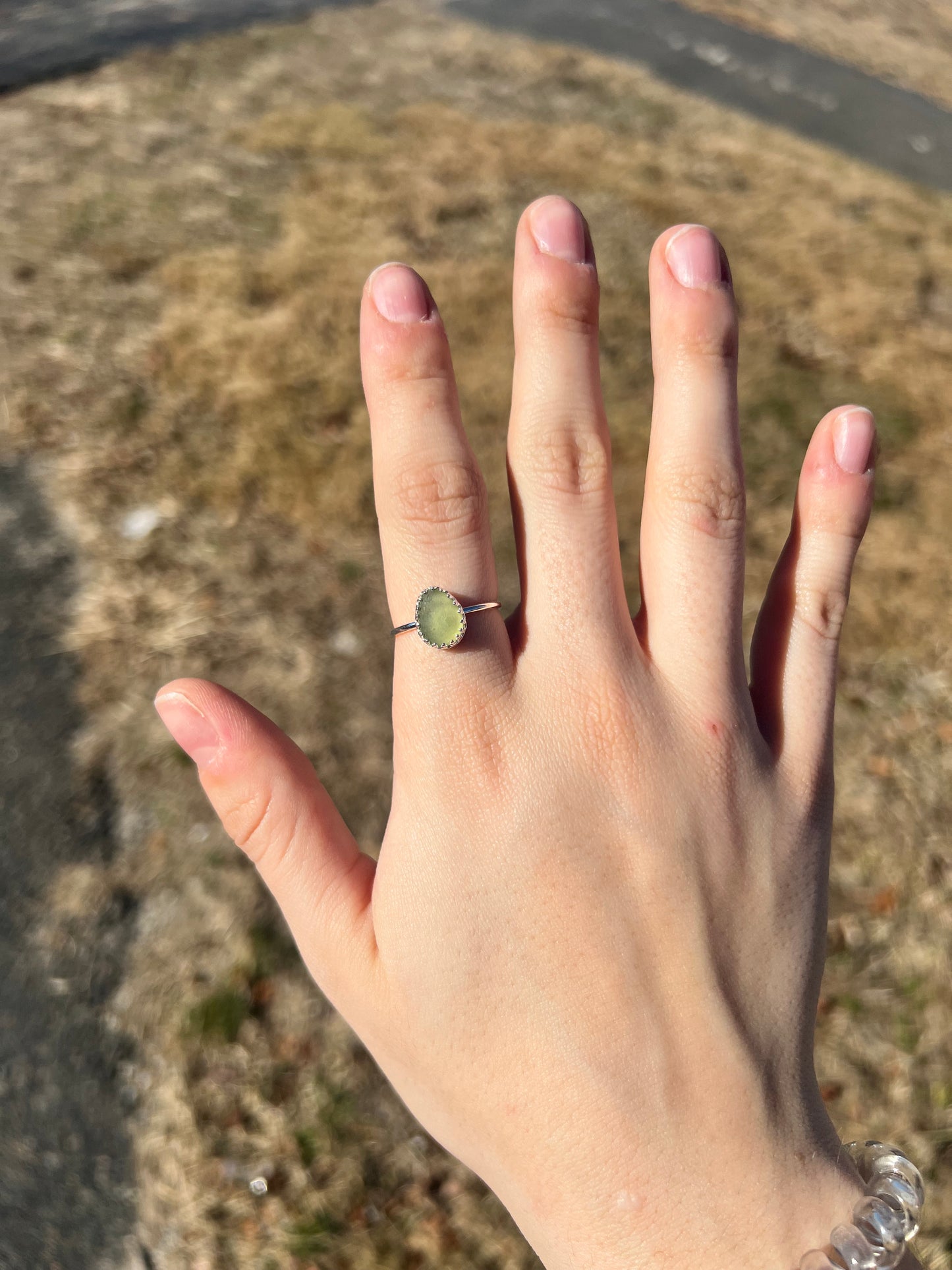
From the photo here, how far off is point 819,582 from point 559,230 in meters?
0.89

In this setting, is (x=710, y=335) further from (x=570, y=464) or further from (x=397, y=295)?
(x=397, y=295)

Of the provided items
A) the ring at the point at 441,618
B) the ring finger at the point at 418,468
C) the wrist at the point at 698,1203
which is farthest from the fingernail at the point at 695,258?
the wrist at the point at 698,1203

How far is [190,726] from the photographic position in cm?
162

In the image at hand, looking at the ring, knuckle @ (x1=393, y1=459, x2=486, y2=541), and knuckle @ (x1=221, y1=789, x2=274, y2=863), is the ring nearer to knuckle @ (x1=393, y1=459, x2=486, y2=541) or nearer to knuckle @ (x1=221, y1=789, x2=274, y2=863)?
knuckle @ (x1=393, y1=459, x2=486, y2=541)

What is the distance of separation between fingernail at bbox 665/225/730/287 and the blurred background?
1406mm

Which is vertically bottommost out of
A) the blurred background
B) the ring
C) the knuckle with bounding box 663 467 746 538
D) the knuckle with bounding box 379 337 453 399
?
the blurred background

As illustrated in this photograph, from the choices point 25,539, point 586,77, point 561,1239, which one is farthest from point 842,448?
point 586,77

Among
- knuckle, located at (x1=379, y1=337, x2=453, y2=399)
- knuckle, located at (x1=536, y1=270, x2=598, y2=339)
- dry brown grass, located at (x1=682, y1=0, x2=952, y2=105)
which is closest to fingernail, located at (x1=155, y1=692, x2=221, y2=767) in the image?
knuckle, located at (x1=379, y1=337, x2=453, y2=399)

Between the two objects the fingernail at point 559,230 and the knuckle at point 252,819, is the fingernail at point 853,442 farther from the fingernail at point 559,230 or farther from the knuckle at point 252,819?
the knuckle at point 252,819

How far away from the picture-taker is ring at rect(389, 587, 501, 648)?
5.21ft

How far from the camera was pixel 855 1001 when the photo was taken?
8.01 feet

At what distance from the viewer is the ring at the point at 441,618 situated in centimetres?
159

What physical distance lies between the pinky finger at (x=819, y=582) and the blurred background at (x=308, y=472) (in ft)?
3.54

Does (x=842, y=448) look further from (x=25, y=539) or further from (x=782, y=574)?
(x=25, y=539)
